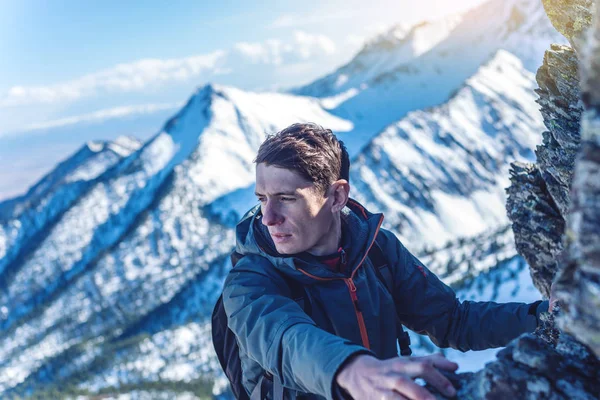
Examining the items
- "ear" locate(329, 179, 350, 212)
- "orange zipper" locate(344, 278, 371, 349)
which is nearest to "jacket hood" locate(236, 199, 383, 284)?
"orange zipper" locate(344, 278, 371, 349)

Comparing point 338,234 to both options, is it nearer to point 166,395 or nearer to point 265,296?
point 265,296

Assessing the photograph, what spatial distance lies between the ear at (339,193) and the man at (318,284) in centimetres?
1

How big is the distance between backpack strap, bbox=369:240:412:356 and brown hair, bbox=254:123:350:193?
1.14 m

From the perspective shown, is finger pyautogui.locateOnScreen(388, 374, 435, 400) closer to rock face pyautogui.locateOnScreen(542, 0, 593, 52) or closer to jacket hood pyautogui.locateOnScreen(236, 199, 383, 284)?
jacket hood pyautogui.locateOnScreen(236, 199, 383, 284)

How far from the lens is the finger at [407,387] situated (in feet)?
9.79

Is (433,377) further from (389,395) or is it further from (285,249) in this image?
(285,249)

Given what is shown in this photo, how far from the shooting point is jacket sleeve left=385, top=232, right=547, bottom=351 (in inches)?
218

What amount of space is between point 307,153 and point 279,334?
2070mm

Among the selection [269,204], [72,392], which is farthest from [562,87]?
[72,392]

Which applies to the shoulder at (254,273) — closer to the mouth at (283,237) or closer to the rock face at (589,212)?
the mouth at (283,237)

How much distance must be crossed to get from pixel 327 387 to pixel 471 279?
122 m

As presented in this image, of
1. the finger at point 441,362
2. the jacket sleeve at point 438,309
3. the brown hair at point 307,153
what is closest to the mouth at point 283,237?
the brown hair at point 307,153

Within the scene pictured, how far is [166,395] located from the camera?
460ft

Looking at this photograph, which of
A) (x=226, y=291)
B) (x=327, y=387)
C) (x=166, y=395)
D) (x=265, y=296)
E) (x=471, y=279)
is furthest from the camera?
(x=166, y=395)
